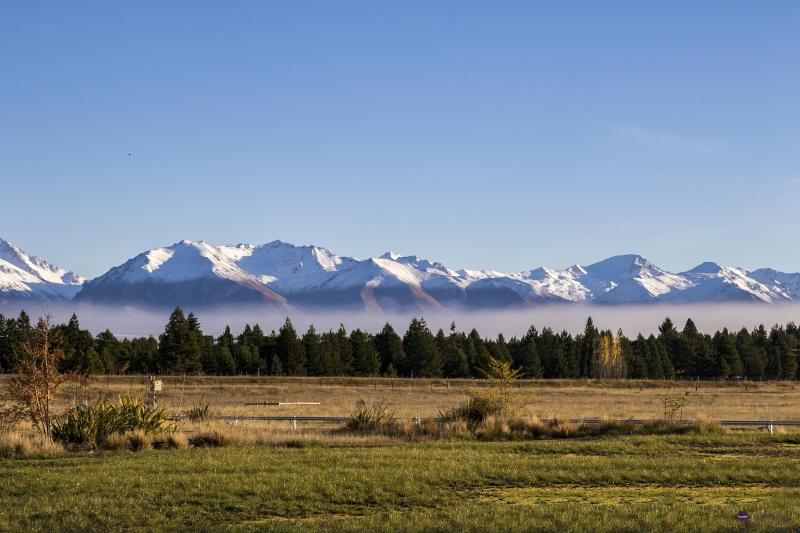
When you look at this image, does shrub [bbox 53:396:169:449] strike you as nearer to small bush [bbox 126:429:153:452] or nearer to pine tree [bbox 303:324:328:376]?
small bush [bbox 126:429:153:452]

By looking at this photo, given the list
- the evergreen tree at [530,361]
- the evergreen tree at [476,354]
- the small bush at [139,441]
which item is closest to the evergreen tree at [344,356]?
the evergreen tree at [476,354]

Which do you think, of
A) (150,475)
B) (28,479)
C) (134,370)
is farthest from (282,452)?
(134,370)

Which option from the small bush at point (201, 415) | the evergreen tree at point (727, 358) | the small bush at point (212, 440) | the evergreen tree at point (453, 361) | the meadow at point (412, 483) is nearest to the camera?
the meadow at point (412, 483)

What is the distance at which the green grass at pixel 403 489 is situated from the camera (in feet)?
54.0

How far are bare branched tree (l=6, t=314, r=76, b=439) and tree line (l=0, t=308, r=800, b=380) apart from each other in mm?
80478

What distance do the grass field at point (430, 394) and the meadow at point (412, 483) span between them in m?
24.3

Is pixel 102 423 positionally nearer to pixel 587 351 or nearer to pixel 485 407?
pixel 485 407

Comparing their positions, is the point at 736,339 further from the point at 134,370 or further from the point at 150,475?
the point at 150,475

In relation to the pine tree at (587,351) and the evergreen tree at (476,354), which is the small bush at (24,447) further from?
the pine tree at (587,351)

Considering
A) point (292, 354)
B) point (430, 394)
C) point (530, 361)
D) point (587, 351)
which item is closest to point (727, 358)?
point (587, 351)

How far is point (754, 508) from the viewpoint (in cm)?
1727

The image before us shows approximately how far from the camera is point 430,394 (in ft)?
269

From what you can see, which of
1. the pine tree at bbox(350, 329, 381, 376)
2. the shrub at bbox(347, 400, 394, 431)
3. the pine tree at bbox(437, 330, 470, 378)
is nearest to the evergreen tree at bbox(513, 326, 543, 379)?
the pine tree at bbox(437, 330, 470, 378)

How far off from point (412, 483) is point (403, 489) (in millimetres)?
643
